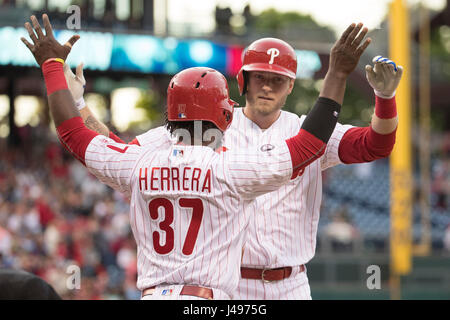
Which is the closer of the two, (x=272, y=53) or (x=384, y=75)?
(x=384, y=75)

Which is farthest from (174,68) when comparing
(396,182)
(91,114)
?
(91,114)

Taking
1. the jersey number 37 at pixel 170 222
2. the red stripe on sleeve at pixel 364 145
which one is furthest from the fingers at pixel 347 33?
the jersey number 37 at pixel 170 222

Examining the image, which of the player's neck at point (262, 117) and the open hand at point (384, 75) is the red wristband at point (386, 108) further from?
the player's neck at point (262, 117)

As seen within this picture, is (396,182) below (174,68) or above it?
below

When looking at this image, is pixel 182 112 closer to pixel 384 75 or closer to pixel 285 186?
pixel 384 75

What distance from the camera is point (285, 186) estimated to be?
11.8ft

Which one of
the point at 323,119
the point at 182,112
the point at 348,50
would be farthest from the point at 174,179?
the point at 348,50

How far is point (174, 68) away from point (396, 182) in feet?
20.5

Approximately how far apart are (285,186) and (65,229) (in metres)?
8.61

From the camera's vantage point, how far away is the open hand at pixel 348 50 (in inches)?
107

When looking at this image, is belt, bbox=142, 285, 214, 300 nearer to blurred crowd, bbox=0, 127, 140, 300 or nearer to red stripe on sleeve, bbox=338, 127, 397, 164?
red stripe on sleeve, bbox=338, 127, 397, 164

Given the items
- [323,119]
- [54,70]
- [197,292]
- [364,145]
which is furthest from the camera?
[364,145]

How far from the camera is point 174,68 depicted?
16.1m

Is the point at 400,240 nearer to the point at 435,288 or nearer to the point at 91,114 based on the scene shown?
the point at 435,288
